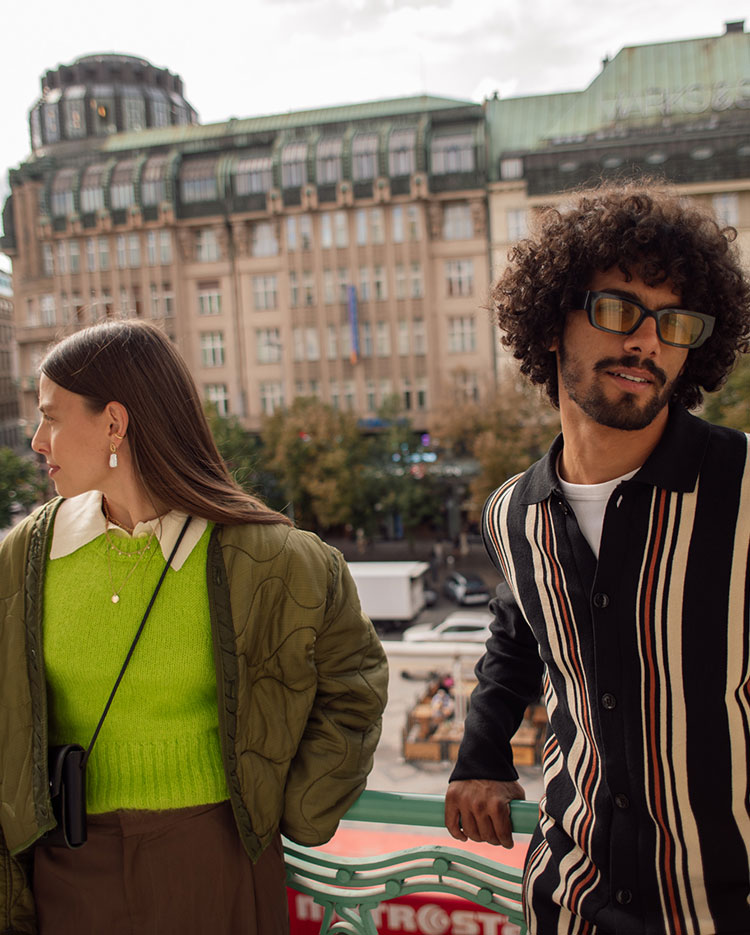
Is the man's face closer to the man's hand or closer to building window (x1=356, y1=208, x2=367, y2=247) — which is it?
the man's hand

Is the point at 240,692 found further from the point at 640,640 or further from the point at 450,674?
the point at 450,674

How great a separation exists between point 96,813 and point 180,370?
0.96m

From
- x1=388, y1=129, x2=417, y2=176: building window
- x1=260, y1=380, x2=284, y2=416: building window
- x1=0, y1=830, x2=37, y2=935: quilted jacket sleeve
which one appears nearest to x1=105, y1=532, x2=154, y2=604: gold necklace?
x1=0, y1=830, x2=37, y2=935: quilted jacket sleeve

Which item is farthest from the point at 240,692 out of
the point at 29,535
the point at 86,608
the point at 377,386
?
the point at 377,386

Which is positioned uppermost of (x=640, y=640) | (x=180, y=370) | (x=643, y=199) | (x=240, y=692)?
(x=643, y=199)

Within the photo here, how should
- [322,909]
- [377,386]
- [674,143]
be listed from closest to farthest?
1. [322,909]
2. [674,143]
3. [377,386]

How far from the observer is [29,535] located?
1.93m

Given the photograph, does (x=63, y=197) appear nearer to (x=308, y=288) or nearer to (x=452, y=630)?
(x=308, y=288)

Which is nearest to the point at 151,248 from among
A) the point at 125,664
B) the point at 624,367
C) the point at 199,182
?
the point at 199,182

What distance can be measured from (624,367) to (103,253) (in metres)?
Answer: 32.9

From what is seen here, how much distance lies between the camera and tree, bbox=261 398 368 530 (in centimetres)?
2494

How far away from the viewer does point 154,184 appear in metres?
31.3

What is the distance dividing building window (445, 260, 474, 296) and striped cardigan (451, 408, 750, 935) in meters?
28.0

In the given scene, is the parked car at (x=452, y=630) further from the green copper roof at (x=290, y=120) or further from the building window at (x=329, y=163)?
the green copper roof at (x=290, y=120)
